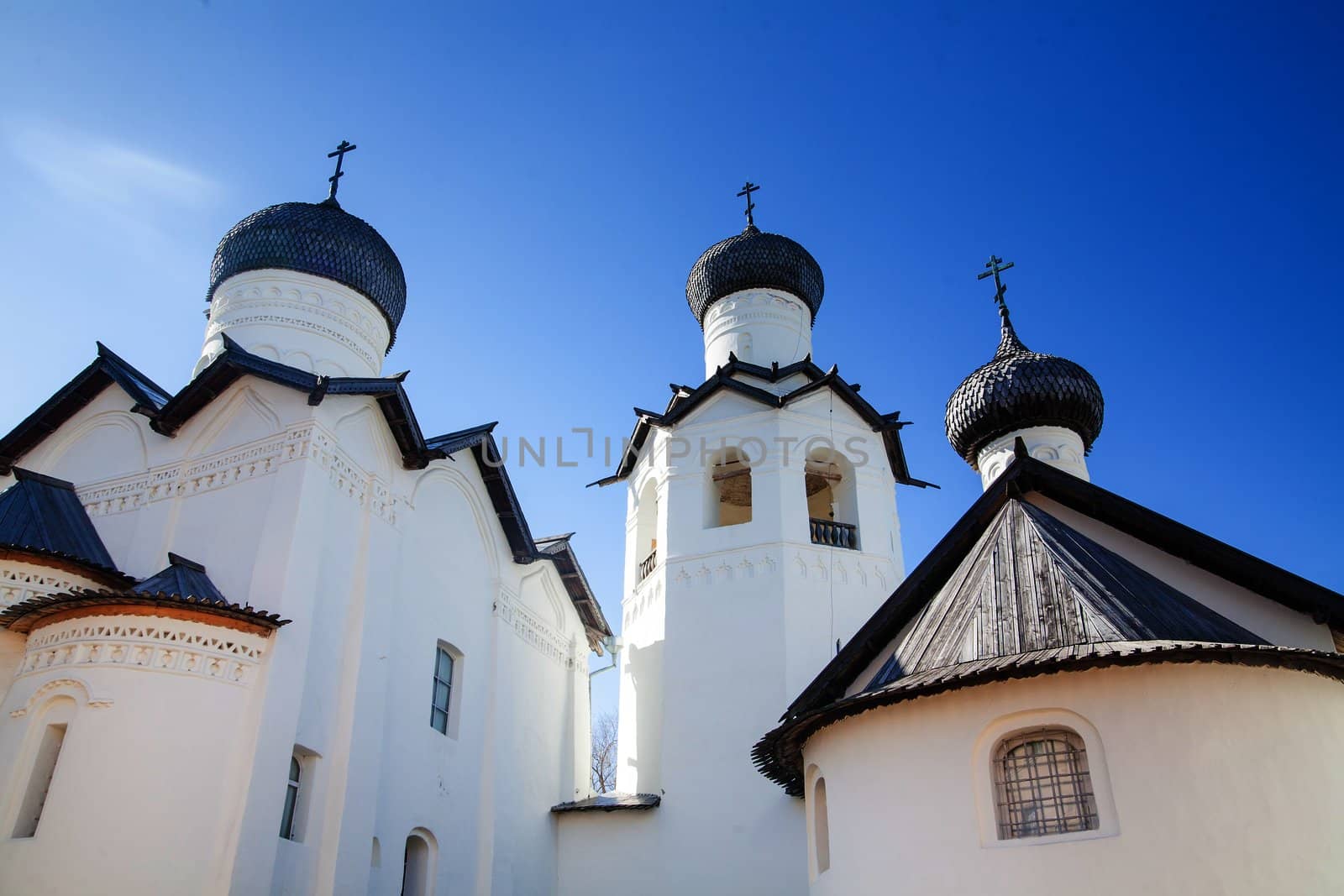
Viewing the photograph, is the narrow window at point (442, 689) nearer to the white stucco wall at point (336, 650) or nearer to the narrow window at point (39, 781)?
the white stucco wall at point (336, 650)

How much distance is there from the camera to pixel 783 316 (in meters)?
14.3

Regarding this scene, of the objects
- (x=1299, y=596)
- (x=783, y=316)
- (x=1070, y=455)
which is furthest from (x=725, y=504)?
(x=1299, y=596)

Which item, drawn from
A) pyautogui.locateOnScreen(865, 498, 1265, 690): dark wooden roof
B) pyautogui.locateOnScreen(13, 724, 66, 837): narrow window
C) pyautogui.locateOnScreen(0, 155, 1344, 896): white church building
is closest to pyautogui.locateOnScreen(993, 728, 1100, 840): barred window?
pyautogui.locateOnScreen(0, 155, 1344, 896): white church building

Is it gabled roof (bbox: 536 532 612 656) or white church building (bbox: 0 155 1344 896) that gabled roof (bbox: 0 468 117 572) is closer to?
white church building (bbox: 0 155 1344 896)

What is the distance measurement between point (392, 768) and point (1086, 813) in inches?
228

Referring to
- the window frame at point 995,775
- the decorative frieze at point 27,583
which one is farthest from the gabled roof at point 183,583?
the window frame at point 995,775

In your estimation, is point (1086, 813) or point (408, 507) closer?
point (1086, 813)

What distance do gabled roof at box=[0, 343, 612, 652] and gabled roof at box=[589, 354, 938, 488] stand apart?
6.89 feet

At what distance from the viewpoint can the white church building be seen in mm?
6113

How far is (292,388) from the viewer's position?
30.5 feet

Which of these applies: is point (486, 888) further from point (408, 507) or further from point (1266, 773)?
point (1266, 773)

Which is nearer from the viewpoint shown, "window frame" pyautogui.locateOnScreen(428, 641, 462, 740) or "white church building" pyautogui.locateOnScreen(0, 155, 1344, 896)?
"white church building" pyautogui.locateOnScreen(0, 155, 1344, 896)

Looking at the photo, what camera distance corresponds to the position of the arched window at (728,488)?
12.9m

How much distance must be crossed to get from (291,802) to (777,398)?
7.36m
